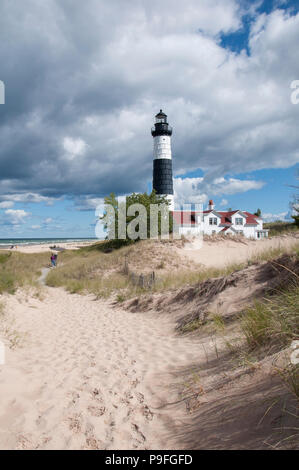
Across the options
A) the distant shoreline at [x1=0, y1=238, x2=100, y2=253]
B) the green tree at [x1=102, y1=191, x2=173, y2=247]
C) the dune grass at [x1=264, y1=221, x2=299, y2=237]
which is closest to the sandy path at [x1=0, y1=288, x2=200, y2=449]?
the dune grass at [x1=264, y1=221, x2=299, y2=237]

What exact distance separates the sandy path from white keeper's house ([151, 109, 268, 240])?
3314 cm

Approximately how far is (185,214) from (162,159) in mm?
9272

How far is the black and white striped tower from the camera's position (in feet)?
136

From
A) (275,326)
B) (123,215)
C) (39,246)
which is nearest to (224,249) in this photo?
(123,215)

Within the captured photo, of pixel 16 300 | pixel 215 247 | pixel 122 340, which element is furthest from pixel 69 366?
pixel 215 247

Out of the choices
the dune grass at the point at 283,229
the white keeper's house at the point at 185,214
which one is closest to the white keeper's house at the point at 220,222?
the white keeper's house at the point at 185,214

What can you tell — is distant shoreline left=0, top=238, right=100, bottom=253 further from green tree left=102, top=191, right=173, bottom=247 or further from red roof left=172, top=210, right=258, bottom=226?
red roof left=172, top=210, right=258, bottom=226

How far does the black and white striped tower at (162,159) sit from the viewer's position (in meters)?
41.5

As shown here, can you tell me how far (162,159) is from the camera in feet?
139

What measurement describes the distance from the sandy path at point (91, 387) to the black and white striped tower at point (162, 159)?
34.2 meters

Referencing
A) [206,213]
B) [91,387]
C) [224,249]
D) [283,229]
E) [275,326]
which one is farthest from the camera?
[206,213]

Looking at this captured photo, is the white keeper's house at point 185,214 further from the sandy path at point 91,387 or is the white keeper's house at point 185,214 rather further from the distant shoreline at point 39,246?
the sandy path at point 91,387

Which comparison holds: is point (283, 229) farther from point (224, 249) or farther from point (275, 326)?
point (275, 326)
